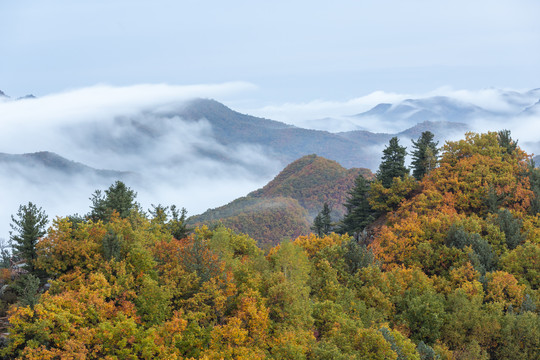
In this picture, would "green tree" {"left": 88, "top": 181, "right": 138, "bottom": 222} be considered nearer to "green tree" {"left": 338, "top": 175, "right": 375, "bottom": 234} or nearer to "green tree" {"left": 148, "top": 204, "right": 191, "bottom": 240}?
"green tree" {"left": 148, "top": 204, "right": 191, "bottom": 240}

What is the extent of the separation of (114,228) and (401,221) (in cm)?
3908

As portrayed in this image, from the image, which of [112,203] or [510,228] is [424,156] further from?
[112,203]

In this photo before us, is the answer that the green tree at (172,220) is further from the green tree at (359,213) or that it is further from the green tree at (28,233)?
the green tree at (359,213)

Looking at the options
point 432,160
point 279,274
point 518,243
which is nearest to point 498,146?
point 432,160

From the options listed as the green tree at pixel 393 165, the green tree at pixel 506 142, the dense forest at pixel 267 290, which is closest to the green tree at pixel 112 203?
the dense forest at pixel 267 290

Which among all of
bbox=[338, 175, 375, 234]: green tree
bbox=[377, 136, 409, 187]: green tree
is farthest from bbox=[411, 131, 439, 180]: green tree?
bbox=[338, 175, 375, 234]: green tree

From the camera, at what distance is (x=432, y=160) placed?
76062 mm

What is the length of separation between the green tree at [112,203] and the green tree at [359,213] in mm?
36777

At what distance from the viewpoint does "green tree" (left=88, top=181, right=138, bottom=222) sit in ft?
161

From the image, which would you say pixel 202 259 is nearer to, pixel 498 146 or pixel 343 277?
pixel 343 277

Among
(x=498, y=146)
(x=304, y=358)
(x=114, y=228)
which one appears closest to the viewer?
(x=304, y=358)

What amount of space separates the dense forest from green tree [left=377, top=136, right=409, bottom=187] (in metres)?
11.5

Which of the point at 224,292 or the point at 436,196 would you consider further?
the point at 436,196

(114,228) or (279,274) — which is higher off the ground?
(114,228)
